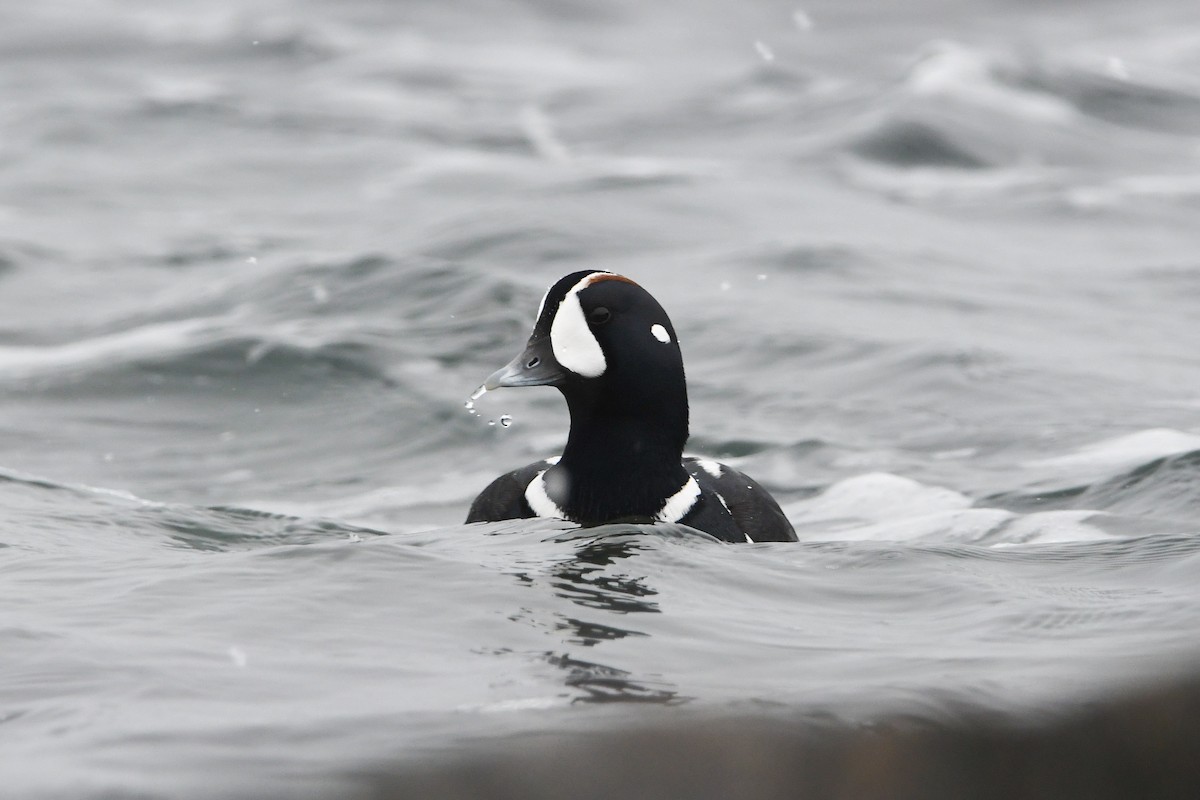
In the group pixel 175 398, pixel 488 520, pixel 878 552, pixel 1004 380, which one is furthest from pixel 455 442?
pixel 878 552

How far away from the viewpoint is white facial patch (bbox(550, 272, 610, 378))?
5559mm

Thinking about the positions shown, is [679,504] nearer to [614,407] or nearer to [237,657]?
[614,407]

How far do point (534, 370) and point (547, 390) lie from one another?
5.15 m

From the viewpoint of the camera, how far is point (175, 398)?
1050 cm

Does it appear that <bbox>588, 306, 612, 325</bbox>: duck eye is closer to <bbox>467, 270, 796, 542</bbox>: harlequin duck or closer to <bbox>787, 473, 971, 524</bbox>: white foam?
<bbox>467, 270, 796, 542</bbox>: harlequin duck

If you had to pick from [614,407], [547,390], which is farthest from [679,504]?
[547,390]

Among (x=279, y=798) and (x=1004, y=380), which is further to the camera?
(x=1004, y=380)

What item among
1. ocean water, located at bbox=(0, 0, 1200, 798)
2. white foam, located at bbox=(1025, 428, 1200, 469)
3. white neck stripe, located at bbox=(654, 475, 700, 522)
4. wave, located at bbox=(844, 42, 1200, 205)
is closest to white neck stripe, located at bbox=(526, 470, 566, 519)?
ocean water, located at bbox=(0, 0, 1200, 798)

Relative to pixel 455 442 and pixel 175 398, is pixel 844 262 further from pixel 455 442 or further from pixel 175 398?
pixel 175 398

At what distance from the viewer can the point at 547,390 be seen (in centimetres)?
1079

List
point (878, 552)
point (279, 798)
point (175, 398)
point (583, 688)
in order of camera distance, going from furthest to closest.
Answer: point (175, 398), point (878, 552), point (583, 688), point (279, 798)

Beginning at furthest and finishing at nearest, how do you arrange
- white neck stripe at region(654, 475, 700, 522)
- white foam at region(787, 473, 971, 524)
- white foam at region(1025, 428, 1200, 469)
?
white foam at region(1025, 428, 1200, 469) → white foam at region(787, 473, 971, 524) → white neck stripe at region(654, 475, 700, 522)

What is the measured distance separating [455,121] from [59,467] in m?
9.96

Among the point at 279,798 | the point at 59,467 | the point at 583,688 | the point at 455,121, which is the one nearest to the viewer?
the point at 279,798
